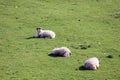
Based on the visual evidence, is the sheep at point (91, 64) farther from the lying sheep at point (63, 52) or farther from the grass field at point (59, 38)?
the lying sheep at point (63, 52)

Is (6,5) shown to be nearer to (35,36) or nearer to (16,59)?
(35,36)

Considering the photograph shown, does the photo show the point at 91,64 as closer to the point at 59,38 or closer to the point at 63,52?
the point at 63,52

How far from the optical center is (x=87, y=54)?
19172 mm

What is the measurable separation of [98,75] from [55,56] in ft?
10.8

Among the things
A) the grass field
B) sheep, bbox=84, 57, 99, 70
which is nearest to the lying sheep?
the grass field

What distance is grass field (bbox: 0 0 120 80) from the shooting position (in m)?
16.5

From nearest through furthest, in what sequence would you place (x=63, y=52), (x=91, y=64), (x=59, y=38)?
1. (x=91, y=64)
2. (x=63, y=52)
3. (x=59, y=38)

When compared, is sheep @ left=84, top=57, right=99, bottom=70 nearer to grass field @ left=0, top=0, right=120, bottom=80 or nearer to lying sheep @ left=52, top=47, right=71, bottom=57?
grass field @ left=0, top=0, right=120, bottom=80

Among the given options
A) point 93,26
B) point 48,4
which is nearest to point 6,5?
point 48,4

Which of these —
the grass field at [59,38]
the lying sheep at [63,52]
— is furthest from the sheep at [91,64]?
the lying sheep at [63,52]

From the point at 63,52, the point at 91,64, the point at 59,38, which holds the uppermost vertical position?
the point at 59,38

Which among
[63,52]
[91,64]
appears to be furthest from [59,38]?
[91,64]

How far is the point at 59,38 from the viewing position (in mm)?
22797

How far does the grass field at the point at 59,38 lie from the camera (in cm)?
1650
